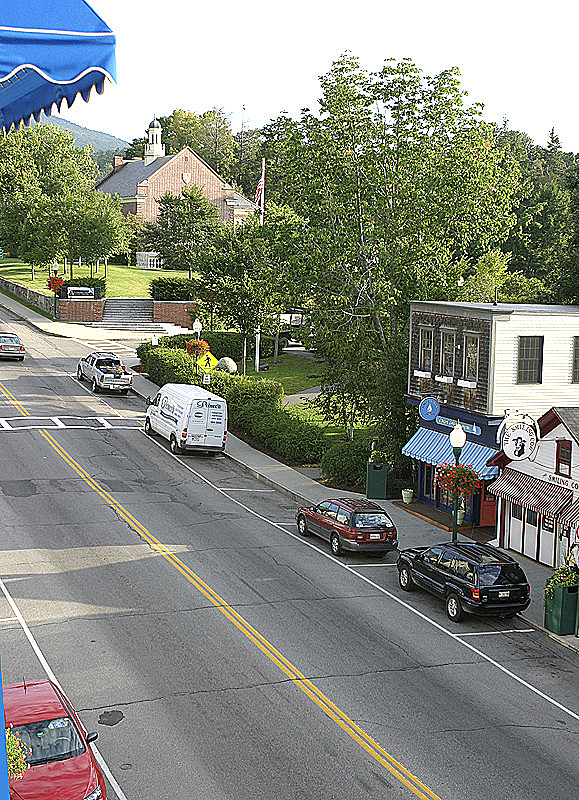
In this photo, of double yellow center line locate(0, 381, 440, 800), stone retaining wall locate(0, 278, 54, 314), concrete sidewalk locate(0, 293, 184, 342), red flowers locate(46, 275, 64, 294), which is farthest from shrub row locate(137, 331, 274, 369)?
double yellow center line locate(0, 381, 440, 800)

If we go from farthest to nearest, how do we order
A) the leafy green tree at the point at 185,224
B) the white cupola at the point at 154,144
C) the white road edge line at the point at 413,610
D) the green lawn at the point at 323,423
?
the white cupola at the point at 154,144 < the leafy green tree at the point at 185,224 < the green lawn at the point at 323,423 < the white road edge line at the point at 413,610

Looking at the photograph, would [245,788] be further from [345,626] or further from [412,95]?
[412,95]

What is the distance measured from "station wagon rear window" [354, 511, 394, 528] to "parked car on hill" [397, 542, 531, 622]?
9.90 feet

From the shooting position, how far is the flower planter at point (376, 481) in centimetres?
3120

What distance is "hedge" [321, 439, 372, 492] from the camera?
3266 centimetres

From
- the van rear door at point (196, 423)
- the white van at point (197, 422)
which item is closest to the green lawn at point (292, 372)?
the white van at point (197, 422)

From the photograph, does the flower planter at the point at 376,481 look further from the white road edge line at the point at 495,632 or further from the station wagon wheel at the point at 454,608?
the white road edge line at the point at 495,632

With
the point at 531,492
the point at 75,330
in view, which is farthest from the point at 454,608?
the point at 75,330

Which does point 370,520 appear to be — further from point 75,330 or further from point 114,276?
point 114,276

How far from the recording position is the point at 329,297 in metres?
35.2

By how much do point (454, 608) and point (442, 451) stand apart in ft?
30.0

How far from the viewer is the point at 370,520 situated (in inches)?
971

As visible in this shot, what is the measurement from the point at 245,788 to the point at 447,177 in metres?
26.2

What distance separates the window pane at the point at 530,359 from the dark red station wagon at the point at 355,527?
6.27m
